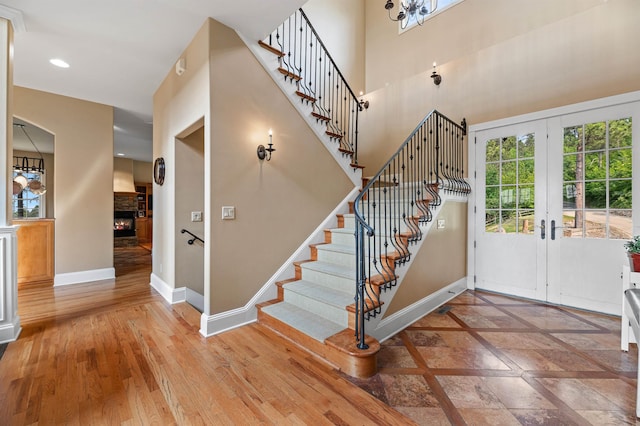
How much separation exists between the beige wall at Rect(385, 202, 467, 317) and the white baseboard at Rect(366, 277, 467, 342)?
0.18ft

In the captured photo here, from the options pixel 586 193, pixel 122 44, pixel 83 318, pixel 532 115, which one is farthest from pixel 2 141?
pixel 586 193

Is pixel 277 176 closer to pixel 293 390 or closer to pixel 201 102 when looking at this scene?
pixel 201 102

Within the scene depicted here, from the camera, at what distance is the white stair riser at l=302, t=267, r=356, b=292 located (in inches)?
110

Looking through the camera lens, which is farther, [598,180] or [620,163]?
[598,180]

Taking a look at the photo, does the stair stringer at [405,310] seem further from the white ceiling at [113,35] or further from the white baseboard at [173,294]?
the white ceiling at [113,35]

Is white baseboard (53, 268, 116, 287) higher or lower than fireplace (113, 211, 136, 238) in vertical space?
lower

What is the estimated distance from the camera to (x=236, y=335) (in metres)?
2.65

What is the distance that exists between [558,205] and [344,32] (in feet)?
16.4

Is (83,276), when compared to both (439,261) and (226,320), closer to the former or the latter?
(226,320)

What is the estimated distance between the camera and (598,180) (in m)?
3.23

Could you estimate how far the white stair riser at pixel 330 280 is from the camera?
9.14 feet

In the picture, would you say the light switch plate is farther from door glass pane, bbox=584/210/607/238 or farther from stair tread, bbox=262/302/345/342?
door glass pane, bbox=584/210/607/238

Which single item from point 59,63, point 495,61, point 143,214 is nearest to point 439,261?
point 495,61

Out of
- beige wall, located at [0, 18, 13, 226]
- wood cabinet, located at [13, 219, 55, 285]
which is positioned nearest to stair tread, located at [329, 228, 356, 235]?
beige wall, located at [0, 18, 13, 226]
